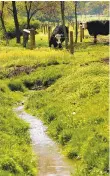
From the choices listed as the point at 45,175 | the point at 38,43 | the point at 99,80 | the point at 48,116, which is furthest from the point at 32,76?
the point at 38,43

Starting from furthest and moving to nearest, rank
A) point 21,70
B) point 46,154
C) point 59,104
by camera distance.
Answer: point 21,70, point 59,104, point 46,154

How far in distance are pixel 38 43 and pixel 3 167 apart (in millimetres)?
37515

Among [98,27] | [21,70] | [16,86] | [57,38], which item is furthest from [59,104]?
[98,27]

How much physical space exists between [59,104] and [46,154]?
5.29 meters

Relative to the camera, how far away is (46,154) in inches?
592

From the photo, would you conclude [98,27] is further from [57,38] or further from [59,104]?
[59,104]

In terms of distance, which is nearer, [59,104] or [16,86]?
[59,104]

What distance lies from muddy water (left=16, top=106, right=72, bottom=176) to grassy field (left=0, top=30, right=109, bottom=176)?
0.85ft

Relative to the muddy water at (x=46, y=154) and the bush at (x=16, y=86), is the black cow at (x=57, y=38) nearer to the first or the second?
the bush at (x=16, y=86)

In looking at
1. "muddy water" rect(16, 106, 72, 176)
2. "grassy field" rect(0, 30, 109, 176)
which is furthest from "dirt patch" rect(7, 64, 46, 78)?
"muddy water" rect(16, 106, 72, 176)

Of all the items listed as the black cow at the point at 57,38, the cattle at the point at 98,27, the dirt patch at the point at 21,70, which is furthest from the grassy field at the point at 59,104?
the cattle at the point at 98,27

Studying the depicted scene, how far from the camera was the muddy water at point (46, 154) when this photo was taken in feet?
44.3

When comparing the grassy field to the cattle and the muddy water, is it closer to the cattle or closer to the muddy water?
the muddy water

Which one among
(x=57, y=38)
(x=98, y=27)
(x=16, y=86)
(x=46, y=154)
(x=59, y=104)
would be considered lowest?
(x=46, y=154)
